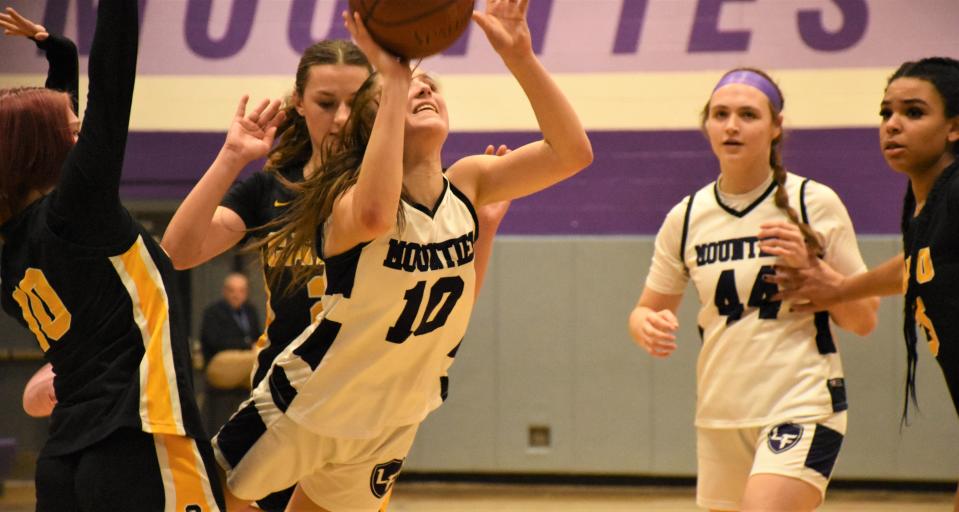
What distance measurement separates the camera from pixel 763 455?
3.56 meters

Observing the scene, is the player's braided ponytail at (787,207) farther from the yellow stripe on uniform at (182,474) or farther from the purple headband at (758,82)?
the yellow stripe on uniform at (182,474)

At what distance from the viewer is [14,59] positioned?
26.8 ft

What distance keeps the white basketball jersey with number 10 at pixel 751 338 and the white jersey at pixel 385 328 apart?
1.41 metres

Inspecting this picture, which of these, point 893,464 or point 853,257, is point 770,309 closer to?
point 853,257

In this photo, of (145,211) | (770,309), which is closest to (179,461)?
(770,309)

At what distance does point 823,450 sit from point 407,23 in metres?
2.13

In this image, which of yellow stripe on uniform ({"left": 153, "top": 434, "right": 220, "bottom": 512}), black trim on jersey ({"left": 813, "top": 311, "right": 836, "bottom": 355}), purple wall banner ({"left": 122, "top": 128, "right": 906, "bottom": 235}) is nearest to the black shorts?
yellow stripe on uniform ({"left": 153, "top": 434, "right": 220, "bottom": 512})

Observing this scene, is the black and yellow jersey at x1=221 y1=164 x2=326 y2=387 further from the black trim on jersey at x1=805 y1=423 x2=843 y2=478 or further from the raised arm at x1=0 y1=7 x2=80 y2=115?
the black trim on jersey at x1=805 y1=423 x2=843 y2=478

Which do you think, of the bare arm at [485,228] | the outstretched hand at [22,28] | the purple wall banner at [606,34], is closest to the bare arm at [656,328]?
the bare arm at [485,228]

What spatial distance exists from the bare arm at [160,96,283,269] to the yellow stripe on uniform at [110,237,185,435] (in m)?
0.45

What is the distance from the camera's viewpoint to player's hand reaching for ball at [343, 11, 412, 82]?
240cm

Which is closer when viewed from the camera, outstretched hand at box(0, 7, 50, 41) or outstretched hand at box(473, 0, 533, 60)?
outstretched hand at box(473, 0, 533, 60)

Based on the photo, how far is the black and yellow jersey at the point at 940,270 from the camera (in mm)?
2979

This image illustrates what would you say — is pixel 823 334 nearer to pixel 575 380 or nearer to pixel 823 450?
pixel 823 450
